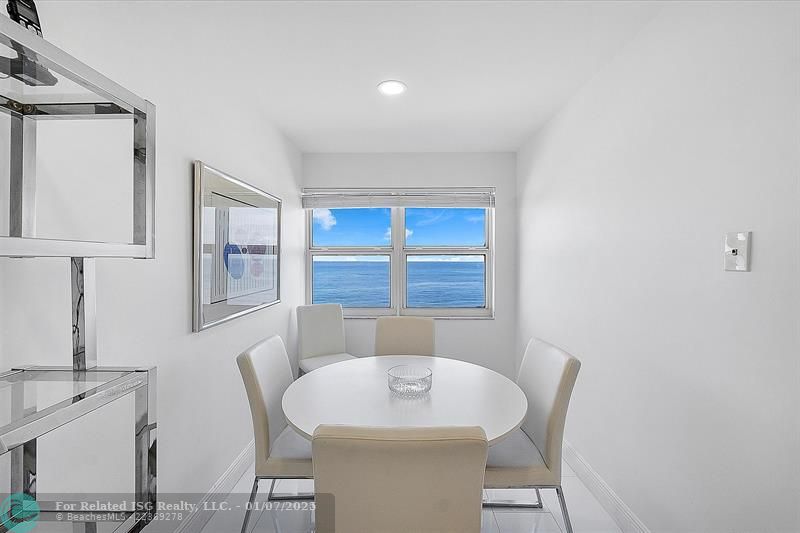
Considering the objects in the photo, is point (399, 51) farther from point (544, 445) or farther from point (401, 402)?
point (544, 445)

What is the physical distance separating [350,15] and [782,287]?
6.00 feet

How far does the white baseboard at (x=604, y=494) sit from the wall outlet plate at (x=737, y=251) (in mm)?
1278

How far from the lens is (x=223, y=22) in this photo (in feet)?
5.94

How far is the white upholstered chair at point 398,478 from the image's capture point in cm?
104

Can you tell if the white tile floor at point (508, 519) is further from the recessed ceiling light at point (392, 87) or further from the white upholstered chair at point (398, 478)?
the recessed ceiling light at point (392, 87)

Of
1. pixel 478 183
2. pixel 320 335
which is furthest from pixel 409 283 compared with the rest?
pixel 478 183

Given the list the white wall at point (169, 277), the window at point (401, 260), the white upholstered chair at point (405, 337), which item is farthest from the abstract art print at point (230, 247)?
the window at point (401, 260)

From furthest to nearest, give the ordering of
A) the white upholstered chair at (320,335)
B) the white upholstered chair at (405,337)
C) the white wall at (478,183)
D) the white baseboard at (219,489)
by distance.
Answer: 1. the white wall at (478,183)
2. the white upholstered chair at (320,335)
3. the white upholstered chair at (405,337)
4. the white baseboard at (219,489)

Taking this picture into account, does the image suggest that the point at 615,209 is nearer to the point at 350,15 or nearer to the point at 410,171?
the point at 350,15

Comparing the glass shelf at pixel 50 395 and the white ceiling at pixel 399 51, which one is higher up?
the white ceiling at pixel 399 51

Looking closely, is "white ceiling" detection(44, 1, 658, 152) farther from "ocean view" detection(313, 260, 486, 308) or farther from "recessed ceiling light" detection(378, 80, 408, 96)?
"ocean view" detection(313, 260, 486, 308)

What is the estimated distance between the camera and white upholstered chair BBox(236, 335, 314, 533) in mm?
1771

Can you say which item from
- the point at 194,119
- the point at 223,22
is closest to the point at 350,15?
the point at 223,22

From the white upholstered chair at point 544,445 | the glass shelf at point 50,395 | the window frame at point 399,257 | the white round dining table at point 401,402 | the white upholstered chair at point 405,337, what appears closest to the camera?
the glass shelf at point 50,395
